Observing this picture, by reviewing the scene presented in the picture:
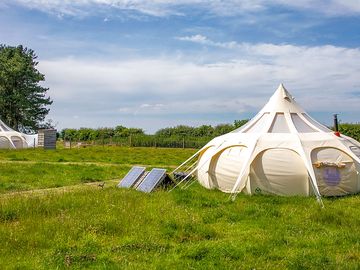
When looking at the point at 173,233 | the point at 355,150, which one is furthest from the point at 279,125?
the point at 173,233

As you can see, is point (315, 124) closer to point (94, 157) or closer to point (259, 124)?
point (259, 124)

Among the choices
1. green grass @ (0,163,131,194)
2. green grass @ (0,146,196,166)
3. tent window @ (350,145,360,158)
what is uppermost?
tent window @ (350,145,360,158)

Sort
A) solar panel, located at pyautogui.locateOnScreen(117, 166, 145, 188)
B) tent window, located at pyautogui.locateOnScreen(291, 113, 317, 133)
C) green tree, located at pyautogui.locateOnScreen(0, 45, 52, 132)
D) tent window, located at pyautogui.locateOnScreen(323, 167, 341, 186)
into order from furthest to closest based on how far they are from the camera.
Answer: green tree, located at pyautogui.locateOnScreen(0, 45, 52, 132)
tent window, located at pyautogui.locateOnScreen(291, 113, 317, 133)
solar panel, located at pyautogui.locateOnScreen(117, 166, 145, 188)
tent window, located at pyautogui.locateOnScreen(323, 167, 341, 186)

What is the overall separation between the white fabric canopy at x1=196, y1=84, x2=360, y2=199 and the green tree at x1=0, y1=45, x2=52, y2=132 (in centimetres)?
4805

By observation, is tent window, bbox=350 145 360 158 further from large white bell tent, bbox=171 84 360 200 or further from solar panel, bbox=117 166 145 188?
solar panel, bbox=117 166 145 188

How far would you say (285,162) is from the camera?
15.5m

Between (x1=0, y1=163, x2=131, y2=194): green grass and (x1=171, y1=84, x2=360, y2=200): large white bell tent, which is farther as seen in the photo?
(x1=0, y1=163, x2=131, y2=194): green grass

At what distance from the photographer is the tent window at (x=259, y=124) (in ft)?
57.3

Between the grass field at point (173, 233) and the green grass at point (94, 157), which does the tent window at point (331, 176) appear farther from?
the green grass at point (94, 157)

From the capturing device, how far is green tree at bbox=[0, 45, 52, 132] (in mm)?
58312

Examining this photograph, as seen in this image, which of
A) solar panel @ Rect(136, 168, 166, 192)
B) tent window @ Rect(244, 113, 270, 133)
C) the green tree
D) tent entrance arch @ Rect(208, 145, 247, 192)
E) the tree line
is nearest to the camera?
solar panel @ Rect(136, 168, 166, 192)

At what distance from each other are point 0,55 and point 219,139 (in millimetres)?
52656

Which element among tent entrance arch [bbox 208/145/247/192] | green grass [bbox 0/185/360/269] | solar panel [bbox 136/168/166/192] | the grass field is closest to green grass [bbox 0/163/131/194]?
solar panel [bbox 136/168/166/192]

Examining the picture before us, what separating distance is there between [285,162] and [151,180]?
5043 mm
